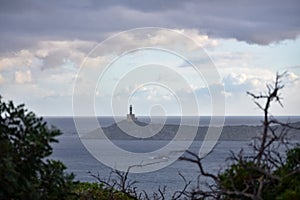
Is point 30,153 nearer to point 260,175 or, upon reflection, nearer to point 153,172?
point 260,175

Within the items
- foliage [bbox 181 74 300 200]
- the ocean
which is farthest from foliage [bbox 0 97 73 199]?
the ocean

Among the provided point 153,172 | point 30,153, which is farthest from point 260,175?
point 153,172

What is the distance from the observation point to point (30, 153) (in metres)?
5.32

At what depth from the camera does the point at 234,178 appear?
5902mm

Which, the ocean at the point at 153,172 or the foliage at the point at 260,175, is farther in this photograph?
the ocean at the point at 153,172

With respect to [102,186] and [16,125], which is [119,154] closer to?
[102,186]

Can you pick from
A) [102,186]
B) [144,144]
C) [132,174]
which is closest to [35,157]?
[102,186]

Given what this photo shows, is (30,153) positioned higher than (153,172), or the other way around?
(30,153)

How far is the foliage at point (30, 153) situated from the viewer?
5113mm

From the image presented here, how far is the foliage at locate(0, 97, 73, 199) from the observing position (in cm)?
511

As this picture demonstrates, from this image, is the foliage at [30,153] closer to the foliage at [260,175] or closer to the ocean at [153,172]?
the foliage at [260,175]

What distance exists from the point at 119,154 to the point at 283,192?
46.9 metres

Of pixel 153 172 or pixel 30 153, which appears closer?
pixel 30 153

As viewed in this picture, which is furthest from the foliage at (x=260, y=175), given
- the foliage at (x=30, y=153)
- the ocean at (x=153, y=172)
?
the ocean at (x=153, y=172)
